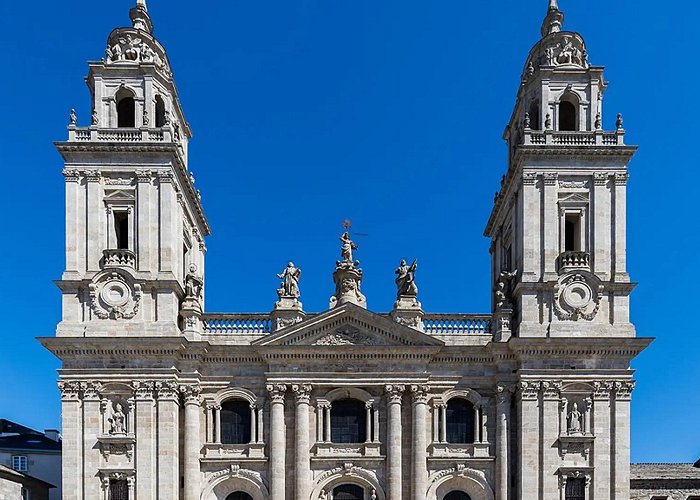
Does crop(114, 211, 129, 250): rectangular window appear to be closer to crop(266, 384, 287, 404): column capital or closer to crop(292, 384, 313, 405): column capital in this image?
crop(266, 384, 287, 404): column capital

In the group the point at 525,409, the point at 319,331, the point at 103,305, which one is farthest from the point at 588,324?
the point at 103,305

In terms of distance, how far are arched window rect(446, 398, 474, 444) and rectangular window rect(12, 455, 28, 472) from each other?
1112 inches

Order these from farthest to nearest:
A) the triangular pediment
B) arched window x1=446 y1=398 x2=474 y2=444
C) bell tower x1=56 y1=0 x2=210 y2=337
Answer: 1. arched window x1=446 y1=398 x2=474 y2=444
2. the triangular pediment
3. bell tower x1=56 y1=0 x2=210 y2=337

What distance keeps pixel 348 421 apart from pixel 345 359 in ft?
10.9

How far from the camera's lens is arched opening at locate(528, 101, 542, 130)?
42.9m

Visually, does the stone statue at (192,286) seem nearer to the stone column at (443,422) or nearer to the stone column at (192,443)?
the stone column at (192,443)

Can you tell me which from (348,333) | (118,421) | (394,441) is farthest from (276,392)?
(118,421)

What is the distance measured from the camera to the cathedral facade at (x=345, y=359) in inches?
1538

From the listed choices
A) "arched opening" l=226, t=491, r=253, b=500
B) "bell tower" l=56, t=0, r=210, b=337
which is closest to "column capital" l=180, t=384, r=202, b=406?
"bell tower" l=56, t=0, r=210, b=337

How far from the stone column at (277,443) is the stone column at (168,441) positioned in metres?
4.68

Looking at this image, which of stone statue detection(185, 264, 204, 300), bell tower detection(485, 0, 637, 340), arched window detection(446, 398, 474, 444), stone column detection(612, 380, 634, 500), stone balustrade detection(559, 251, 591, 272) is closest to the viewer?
stone column detection(612, 380, 634, 500)

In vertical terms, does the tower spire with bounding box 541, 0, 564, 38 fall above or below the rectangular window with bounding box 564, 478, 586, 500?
above

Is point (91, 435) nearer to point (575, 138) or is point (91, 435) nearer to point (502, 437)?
point (502, 437)

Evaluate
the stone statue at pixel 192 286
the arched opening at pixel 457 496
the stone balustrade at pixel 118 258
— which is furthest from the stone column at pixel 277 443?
the stone balustrade at pixel 118 258
